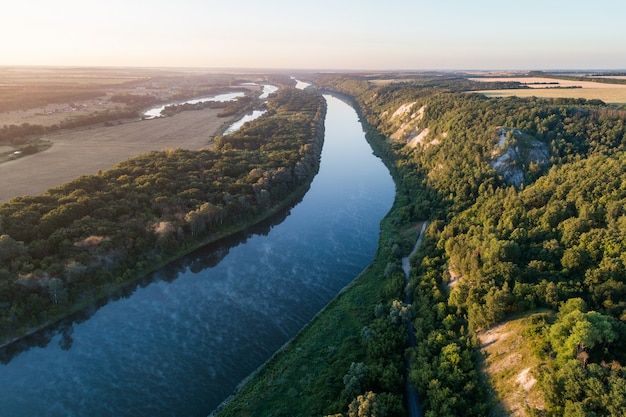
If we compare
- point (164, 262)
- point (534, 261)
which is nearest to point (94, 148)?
point (164, 262)

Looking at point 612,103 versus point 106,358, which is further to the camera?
point 612,103

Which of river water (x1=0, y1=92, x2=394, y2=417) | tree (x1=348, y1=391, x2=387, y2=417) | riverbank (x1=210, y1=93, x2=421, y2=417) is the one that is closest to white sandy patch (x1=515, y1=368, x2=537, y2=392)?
riverbank (x1=210, y1=93, x2=421, y2=417)

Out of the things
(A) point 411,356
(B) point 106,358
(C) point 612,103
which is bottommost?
(B) point 106,358

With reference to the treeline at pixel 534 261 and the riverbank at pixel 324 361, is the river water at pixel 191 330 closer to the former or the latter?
the riverbank at pixel 324 361

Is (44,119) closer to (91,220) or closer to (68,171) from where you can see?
(68,171)

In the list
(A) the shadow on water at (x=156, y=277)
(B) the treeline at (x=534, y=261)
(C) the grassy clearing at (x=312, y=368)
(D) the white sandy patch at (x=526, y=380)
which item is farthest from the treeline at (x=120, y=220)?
(D) the white sandy patch at (x=526, y=380)

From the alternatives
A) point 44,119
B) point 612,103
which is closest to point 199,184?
point 612,103
